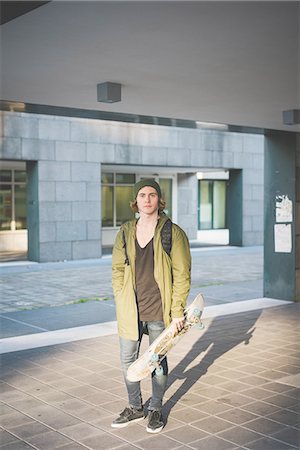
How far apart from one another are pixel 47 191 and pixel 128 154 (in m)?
3.35

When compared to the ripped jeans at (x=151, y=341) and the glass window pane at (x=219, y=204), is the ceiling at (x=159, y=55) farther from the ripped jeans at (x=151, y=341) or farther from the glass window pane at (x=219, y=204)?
the glass window pane at (x=219, y=204)

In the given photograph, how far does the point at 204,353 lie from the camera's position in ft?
24.1

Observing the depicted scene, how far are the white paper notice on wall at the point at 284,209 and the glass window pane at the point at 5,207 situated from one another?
13109 millimetres

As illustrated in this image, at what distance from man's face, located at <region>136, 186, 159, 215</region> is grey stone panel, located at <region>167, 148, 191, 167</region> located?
1649 cm

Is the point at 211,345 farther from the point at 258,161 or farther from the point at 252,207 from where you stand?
the point at 258,161

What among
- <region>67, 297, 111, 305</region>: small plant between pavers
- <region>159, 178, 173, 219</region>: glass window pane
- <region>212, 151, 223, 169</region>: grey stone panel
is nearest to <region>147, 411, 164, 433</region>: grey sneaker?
<region>67, 297, 111, 305</region>: small plant between pavers

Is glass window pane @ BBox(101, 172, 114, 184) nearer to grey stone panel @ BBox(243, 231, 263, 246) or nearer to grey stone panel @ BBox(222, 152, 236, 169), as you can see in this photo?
grey stone panel @ BBox(222, 152, 236, 169)

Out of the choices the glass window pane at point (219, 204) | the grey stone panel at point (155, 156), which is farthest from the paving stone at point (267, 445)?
Answer: the glass window pane at point (219, 204)

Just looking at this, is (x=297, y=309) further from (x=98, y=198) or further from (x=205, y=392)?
(x=98, y=198)

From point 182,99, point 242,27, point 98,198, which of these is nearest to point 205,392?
point 242,27

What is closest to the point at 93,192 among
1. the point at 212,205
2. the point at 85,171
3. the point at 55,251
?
the point at 85,171

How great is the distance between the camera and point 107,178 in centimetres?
2397

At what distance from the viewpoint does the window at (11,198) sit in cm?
2191

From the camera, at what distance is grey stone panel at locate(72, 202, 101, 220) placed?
62.2ft
